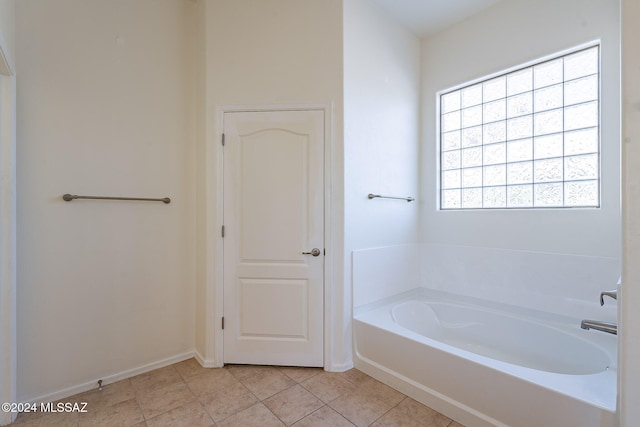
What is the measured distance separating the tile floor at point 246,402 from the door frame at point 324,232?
0.21 m

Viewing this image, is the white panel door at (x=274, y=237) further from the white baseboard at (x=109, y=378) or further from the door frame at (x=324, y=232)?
the white baseboard at (x=109, y=378)

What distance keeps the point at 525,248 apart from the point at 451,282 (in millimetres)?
683

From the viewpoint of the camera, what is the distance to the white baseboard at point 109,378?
1785 mm

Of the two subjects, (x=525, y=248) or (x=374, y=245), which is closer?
(x=525, y=248)

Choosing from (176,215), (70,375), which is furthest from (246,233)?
(70,375)

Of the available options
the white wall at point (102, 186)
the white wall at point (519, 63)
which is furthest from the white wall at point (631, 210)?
the white wall at point (102, 186)

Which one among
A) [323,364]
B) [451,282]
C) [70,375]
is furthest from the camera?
[451,282]

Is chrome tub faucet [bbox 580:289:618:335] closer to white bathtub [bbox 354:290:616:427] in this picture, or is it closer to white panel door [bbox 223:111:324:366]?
white bathtub [bbox 354:290:616:427]

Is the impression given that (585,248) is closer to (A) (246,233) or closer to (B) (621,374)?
(B) (621,374)

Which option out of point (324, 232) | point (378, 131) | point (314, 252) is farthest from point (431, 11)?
point (314, 252)

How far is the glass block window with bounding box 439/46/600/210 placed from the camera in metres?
2.02

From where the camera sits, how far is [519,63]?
7.47 ft

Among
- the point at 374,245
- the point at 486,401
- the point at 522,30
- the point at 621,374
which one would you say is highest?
the point at 522,30

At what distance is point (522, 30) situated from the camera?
2.25 m
